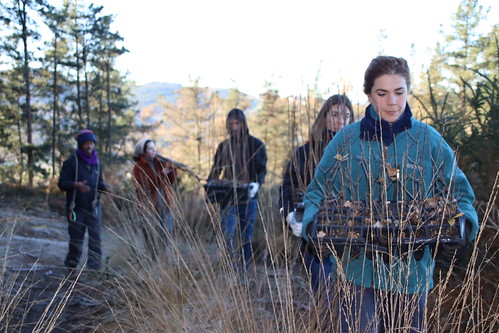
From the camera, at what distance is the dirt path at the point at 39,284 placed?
2236mm

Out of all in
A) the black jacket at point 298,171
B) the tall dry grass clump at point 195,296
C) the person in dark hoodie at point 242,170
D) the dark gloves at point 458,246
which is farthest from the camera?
the person in dark hoodie at point 242,170

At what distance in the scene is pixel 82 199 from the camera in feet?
15.9

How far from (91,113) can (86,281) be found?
18053 mm

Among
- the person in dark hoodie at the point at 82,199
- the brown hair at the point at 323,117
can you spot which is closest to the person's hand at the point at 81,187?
the person in dark hoodie at the point at 82,199

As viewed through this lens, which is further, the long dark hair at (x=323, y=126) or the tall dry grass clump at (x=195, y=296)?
the long dark hair at (x=323, y=126)

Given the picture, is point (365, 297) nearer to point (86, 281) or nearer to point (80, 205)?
point (86, 281)

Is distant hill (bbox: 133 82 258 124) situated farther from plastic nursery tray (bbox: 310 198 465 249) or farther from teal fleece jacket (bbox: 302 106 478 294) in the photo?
plastic nursery tray (bbox: 310 198 465 249)

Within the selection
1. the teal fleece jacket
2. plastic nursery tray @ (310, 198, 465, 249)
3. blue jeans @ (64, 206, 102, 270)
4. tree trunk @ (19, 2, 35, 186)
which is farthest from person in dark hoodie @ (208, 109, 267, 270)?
tree trunk @ (19, 2, 35, 186)

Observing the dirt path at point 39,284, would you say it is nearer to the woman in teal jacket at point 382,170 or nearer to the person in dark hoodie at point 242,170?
the woman in teal jacket at point 382,170

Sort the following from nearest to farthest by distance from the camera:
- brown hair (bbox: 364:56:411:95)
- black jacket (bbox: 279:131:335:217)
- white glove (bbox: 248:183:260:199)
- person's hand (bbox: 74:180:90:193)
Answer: brown hair (bbox: 364:56:411:95) → black jacket (bbox: 279:131:335:217) → white glove (bbox: 248:183:260:199) → person's hand (bbox: 74:180:90:193)

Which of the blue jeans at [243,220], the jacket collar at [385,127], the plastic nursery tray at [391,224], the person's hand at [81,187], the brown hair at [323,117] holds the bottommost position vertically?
the blue jeans at [243,220]

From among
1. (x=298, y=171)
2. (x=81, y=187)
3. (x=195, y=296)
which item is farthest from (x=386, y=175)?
(x=81, y=187)

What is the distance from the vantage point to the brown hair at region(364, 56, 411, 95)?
5.91ft

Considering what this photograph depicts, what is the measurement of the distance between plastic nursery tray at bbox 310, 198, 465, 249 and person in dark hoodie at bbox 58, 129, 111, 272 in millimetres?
3601
